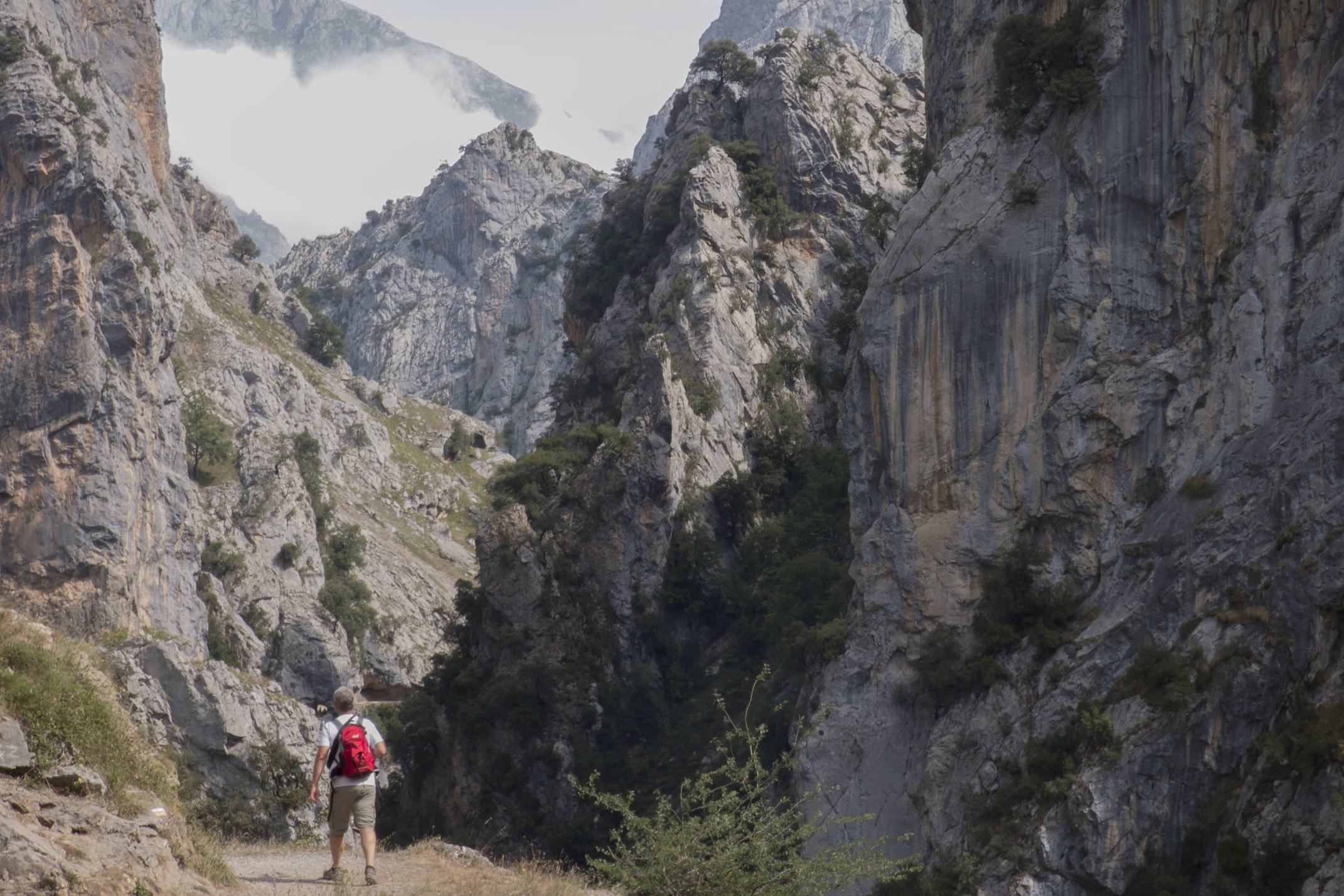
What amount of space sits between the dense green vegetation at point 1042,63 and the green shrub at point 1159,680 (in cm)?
1595

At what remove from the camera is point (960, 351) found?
119ft

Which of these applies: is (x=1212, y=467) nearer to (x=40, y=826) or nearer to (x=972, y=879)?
(x=972, y=879)

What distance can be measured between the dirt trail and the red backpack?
1105 millimetres

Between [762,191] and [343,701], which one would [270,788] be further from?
[343,701]

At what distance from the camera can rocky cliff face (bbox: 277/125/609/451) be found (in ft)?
449

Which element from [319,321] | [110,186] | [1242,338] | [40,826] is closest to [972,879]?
[1242,338]

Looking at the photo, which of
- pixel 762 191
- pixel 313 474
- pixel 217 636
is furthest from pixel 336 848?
pixel 313 474

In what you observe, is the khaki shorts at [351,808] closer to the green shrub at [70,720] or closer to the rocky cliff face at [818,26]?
the green shrub at [70,720]

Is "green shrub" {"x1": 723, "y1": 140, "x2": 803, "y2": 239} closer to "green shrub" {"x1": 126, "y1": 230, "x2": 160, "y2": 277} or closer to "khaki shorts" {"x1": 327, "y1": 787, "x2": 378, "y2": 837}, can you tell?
"green shrub" {"x1": 126, "y1": 230, "x2": 160, "y2": 277}

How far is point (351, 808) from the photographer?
12617 mm

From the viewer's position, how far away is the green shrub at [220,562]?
218ft

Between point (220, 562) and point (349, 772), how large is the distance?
57733 mm

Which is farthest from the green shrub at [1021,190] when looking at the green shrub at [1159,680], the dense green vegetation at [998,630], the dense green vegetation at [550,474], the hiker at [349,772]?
the hiker at [349,772]

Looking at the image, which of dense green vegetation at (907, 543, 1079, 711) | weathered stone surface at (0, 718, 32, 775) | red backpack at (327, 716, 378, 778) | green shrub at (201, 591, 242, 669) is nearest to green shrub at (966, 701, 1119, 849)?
dense green vegetation at (907, 543, 1079, 711)
